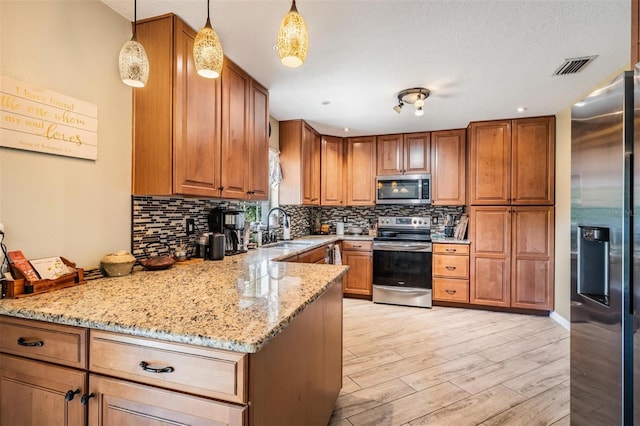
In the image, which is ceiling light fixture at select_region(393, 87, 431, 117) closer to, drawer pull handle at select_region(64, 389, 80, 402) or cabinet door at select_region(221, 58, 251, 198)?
cabinet door at select_region(221, 58, 251, 198)

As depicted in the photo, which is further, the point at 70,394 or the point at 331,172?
the point at 331,172

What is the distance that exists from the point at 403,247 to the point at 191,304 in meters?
3.33

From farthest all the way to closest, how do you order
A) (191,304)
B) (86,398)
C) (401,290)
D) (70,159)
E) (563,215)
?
(401,290) → (563,215) → (70,159) → (191,304) → (86,398)

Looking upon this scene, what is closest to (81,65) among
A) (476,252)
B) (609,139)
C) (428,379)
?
(609,139)

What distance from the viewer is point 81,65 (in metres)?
1.59

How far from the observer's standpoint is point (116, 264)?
1641 millimetres

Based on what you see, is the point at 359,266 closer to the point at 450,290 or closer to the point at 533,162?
the point at 450,290

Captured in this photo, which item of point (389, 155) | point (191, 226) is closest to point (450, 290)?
point (389, 155)

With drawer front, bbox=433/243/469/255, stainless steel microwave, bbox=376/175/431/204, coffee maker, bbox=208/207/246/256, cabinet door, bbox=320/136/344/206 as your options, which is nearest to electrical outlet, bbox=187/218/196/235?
coffee maker, bbox=208/207/246/256

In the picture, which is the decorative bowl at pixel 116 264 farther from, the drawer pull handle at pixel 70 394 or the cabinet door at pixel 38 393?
the drawer pull handle at pixel 70 394

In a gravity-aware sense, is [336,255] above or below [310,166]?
below

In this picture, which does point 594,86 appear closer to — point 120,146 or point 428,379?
point 428,379

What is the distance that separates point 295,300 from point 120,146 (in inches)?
56.9

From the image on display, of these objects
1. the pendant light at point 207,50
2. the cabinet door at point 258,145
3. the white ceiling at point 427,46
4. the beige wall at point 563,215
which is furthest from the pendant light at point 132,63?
the beige wall at point 563,215
